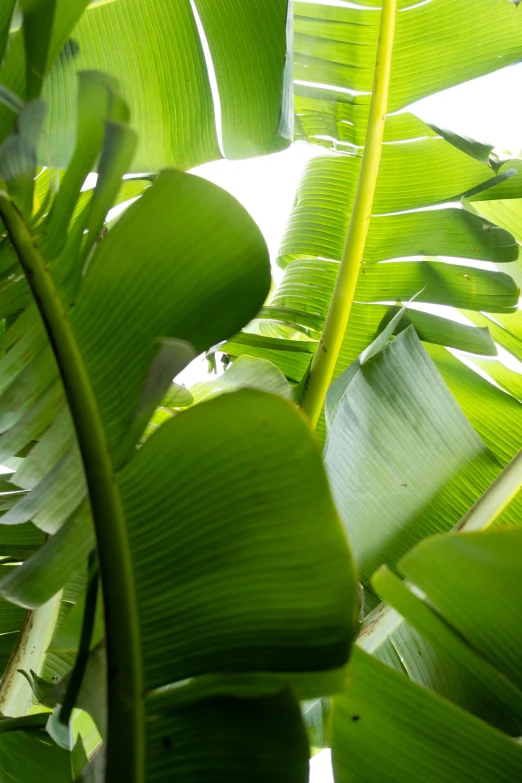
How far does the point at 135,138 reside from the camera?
282 millimetres

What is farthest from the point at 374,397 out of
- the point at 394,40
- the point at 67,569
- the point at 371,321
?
the point at 394,40

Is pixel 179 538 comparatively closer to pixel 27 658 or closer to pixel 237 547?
pixel 237 547

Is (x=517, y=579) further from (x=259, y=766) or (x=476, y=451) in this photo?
(x=476, y=451)

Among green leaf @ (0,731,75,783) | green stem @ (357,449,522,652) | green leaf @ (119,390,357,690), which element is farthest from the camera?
green stem @ (357,449,522,652)

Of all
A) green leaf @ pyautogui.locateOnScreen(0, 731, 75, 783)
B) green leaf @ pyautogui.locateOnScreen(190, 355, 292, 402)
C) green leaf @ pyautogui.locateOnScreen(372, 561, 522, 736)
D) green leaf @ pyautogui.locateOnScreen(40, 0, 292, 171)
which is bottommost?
green leaf @ pyautogui.locateOnScreen(0, 731, 75, 783)

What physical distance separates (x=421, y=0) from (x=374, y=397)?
0.54 m

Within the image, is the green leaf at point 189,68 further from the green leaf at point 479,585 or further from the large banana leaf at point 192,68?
the green leaf at point 479,585

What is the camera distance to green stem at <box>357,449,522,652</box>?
0.57 meters

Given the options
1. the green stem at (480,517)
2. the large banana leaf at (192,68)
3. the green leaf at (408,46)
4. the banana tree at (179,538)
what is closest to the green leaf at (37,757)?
the banana tree at (179,538)

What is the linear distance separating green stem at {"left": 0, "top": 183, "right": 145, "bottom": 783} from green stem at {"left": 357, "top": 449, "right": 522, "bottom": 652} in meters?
0.29

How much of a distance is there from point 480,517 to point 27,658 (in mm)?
427

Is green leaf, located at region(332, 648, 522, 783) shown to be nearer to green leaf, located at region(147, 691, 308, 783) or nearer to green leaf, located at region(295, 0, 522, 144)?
green leaf, located at region(147, 691, 308, 783)

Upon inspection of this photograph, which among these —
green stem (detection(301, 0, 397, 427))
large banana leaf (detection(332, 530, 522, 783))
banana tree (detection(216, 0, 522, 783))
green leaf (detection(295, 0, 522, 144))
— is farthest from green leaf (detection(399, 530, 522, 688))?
green leaf (detection(295, 0, 522, 144))

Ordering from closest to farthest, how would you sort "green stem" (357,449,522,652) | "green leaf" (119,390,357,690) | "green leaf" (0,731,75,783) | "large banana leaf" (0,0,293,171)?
"green leaf" (119,390,357,690) → "green leaf" (0,731,75,783) → "green stem" (357,449,522,652) → "large banana leaf" (0,0,293,171)
